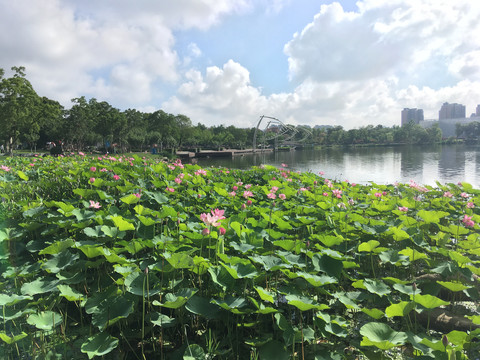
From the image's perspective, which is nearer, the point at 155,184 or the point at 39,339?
the point at 39,339

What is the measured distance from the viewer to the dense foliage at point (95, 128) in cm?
2316

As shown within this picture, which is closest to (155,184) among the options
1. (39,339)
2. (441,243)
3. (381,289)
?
(39,339)

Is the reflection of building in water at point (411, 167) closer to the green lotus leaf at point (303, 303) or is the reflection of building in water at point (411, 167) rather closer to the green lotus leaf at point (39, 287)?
the green lotus leaf at point (303, 303)

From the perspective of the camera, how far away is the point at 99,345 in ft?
4.58

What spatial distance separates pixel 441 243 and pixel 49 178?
5.36m

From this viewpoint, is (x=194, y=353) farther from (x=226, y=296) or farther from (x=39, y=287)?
(x=39, y=287)

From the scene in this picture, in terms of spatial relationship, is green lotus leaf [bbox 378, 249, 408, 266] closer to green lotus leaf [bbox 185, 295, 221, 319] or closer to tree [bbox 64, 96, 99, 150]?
green lotus leaf [bbox 185, 295, 221, 319]

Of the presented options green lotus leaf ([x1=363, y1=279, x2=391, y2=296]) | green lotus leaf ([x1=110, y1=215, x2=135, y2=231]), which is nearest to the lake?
green lotus leaf ([x1=363, y1=279, x2=391, y2=296])

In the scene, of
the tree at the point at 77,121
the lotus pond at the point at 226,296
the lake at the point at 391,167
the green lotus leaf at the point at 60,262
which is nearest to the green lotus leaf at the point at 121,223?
the lotus pond at the point at 226,296

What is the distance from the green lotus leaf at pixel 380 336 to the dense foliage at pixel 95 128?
28.3 meters

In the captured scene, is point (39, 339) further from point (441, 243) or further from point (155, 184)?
point (441, 243)

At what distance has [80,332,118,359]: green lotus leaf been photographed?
1.33m

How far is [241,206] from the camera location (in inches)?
128

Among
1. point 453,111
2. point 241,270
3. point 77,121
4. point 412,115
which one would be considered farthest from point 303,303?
point 412,115
